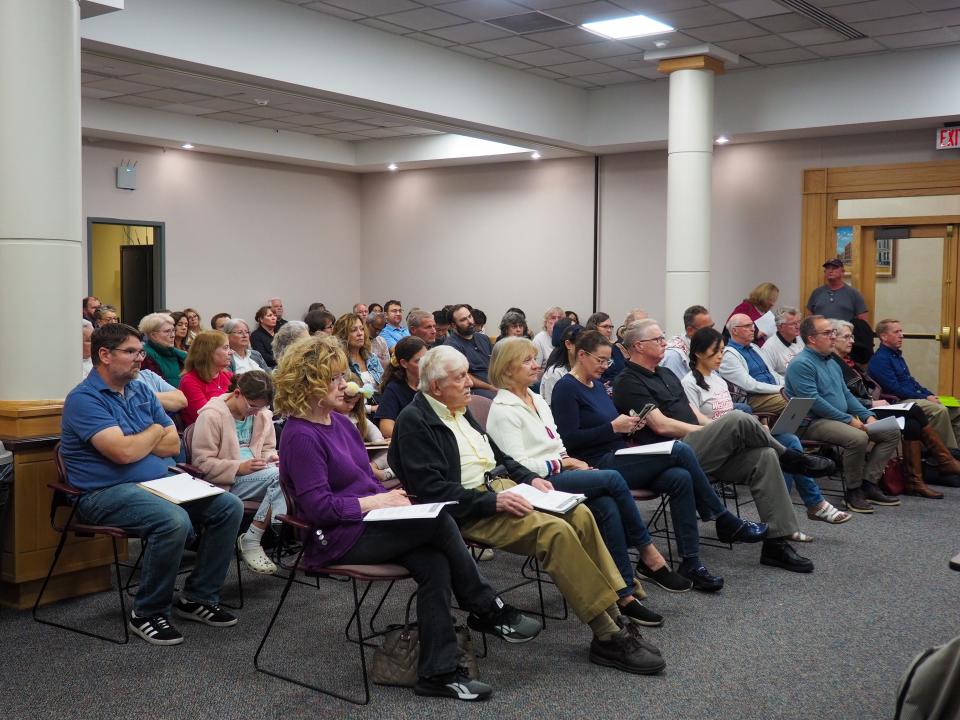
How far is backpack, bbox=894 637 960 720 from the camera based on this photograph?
204 centimetres

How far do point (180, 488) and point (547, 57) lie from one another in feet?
22.5

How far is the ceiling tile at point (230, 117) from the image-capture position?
11.8 metres

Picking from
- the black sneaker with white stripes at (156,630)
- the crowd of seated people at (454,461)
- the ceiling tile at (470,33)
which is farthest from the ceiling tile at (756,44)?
the black sneaker with white stripes at (156,630)

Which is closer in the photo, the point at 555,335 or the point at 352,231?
the point at 555,335

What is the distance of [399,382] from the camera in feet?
17.4

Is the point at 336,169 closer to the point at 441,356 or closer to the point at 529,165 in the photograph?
the point at 529,165

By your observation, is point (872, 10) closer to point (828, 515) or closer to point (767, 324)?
point (767, 324)

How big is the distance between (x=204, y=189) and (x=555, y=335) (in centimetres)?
616

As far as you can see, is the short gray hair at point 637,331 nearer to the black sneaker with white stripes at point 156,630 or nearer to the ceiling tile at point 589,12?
the black sneaker with white stripes at point 156,630

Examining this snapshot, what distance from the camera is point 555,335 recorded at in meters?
9.02

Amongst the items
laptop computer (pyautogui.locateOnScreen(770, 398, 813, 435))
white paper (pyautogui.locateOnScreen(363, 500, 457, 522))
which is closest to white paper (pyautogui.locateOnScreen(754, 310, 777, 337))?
laptop computer (pyautogui.locateOnScreen(770, 398, 813, 435))

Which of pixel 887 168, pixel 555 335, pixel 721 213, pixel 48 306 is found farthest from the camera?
pixel 721 213

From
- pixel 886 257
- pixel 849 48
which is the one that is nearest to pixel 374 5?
Answer: pixel 849 48

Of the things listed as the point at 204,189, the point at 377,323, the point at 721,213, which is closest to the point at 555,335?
the point at 377,323
